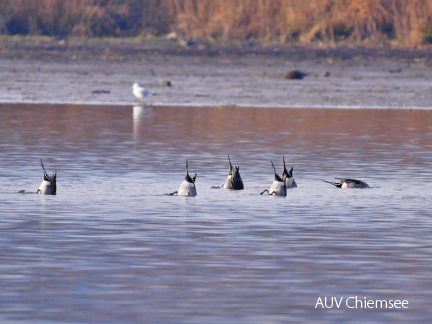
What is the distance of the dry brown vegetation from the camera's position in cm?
3412

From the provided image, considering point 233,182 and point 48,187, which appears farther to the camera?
point 233,182

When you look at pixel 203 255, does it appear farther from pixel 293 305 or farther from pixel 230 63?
pixel 230 63

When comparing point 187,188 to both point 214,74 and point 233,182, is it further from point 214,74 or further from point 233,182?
Result: point 214,74

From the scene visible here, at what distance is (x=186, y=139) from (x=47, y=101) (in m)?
7.23

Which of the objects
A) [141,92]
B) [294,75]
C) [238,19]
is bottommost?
[141,92]

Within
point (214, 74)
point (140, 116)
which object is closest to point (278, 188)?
point (140, 116)

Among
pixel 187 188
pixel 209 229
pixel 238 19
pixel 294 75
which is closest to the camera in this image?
pixel 209 229

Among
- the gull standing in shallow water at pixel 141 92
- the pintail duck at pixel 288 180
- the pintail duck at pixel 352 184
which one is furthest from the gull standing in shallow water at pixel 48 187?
the gull standing in shallow water at pixel 141 92

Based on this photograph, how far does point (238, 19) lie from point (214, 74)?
23.3 feet

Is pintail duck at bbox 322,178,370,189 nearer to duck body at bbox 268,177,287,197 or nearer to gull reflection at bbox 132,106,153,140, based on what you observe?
duck body at bbox 268,177,287,197

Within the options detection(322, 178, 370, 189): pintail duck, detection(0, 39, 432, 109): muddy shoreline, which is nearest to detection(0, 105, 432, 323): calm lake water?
detection(322, 178, 370, 189): pintail duck

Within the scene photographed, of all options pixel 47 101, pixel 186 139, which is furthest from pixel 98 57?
pixel 186 139

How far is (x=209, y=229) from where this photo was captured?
945cm

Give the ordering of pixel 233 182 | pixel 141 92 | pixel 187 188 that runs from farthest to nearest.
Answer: pixel 141 92 → pixel 233 182 → pixel 187 188
